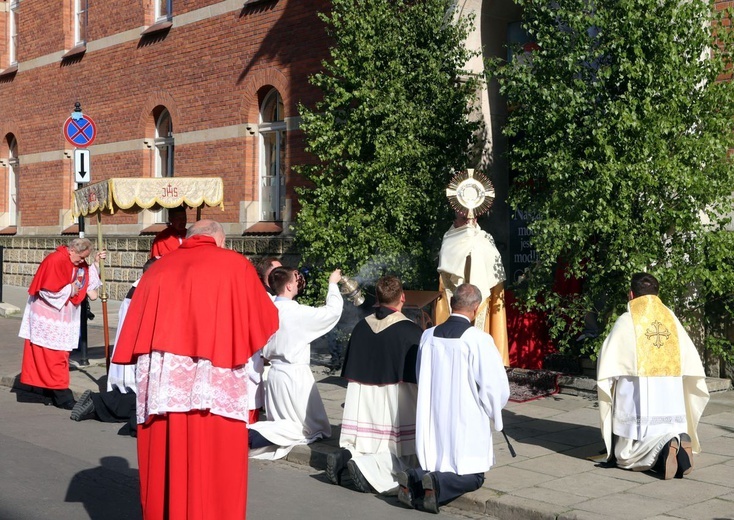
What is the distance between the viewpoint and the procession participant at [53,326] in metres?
11.9

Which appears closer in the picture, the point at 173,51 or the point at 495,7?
the point at 495,7

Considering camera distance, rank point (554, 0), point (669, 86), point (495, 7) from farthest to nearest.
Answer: point (495, 7), point (554, 0), point (669, 86)

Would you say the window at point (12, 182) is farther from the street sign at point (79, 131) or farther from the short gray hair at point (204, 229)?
the short gray hair at point (204, 229)

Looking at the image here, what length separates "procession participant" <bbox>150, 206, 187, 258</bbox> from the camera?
41.4ft

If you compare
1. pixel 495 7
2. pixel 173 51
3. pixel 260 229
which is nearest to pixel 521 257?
pixel 495 7

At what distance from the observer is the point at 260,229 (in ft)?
61.6

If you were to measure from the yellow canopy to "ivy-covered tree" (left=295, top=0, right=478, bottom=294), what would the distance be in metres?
1.35

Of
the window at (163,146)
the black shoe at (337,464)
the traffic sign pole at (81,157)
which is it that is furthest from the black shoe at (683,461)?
the window at (163,146)

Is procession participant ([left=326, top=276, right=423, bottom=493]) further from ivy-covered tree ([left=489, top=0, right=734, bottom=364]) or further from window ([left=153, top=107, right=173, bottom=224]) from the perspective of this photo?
window ([left=153, top=107, right=173, bottom=224])

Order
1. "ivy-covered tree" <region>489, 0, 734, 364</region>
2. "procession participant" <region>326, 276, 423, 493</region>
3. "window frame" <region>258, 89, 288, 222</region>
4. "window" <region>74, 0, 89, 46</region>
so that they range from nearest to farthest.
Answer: "procession participant" <region>326, 276, 423, 493</region> → "ivy-covered tree" <region>489, 0, 734, 364</region> → "window frame" <region>258, 89, 288, 222</region> → "window" <region>74, 0, 89, 46</region>

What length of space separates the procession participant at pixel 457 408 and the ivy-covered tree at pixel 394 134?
5555 mm

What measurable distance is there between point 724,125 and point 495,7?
5321mm

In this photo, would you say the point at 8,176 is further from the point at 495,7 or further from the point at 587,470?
the point at 587,470

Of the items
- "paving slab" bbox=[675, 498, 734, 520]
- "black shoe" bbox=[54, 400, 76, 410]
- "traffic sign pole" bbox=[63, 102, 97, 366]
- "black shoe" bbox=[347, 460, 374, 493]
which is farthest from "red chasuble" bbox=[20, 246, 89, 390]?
"paving slab" bbox=[675, 498, 734, 520]
